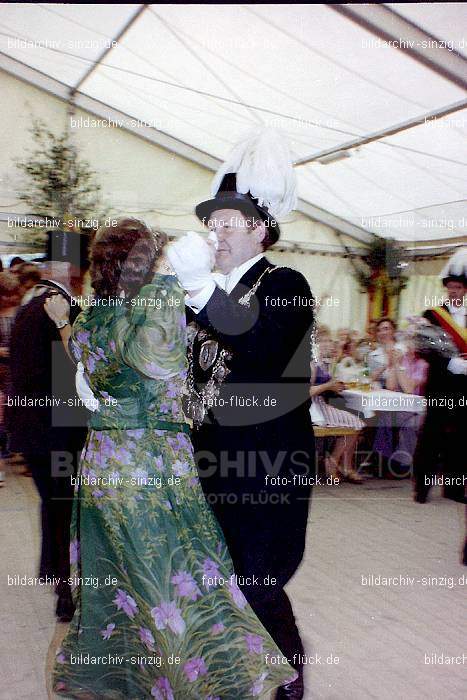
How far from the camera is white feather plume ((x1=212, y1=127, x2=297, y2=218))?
1673 mm

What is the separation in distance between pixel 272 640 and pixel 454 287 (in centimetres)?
225

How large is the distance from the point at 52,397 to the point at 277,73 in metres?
1.78

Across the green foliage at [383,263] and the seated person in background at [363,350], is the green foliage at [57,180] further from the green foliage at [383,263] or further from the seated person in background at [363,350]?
the seated person in background at [363,350]

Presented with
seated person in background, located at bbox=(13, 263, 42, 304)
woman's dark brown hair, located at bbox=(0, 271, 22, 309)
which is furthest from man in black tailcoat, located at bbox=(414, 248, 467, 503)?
woman's dark brown hair, located at bbox=(0, 271, 22, 309)

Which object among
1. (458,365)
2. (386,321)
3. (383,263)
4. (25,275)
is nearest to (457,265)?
(458,365)

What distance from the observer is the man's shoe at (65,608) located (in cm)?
253

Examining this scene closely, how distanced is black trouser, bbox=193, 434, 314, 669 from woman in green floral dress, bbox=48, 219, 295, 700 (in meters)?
0.03

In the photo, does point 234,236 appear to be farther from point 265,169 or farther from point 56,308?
point 56,308

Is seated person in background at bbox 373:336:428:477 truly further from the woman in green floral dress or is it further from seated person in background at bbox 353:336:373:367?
the woman in green floral dress

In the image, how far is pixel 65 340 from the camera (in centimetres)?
241

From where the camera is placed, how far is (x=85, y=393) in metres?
1.86

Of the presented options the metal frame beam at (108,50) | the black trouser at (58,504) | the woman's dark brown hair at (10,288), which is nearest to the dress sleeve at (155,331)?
the black trouser at (58,504)

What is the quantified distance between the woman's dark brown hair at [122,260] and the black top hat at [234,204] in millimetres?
200

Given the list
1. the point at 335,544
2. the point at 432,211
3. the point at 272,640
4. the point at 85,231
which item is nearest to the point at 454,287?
the point at 432,211
